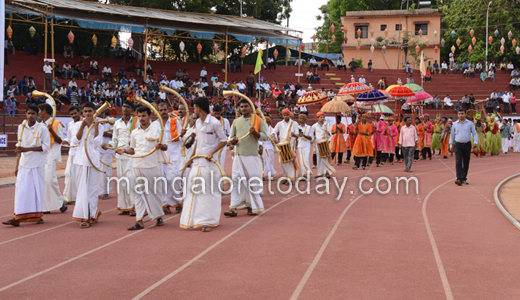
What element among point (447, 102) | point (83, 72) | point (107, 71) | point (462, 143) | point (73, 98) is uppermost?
point (107, 71)

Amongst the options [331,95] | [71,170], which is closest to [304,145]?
[71,170]

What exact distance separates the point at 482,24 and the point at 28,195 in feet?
160

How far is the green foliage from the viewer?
48.2 m

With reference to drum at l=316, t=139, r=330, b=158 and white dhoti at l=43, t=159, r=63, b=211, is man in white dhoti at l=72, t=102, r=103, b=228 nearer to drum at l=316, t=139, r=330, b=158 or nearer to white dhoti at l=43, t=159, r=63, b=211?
white dhoti at l=43, t=159, r=63, b=211

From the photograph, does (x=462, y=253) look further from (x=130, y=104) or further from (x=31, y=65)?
(x=31, y=65)

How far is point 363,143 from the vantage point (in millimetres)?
18453

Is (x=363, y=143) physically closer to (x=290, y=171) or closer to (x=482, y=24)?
(x=290, y=171)

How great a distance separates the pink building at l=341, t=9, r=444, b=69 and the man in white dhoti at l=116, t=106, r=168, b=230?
4860 centimetres

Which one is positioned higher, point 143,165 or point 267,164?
point 143,165

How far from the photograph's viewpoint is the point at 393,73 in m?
45.0

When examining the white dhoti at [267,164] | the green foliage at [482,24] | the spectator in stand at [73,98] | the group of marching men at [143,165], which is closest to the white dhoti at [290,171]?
the white dhoti at [267,164]

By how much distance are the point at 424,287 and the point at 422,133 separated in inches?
715

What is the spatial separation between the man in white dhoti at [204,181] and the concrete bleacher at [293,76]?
18022 millimetres

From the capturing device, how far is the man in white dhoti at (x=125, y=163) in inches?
369
